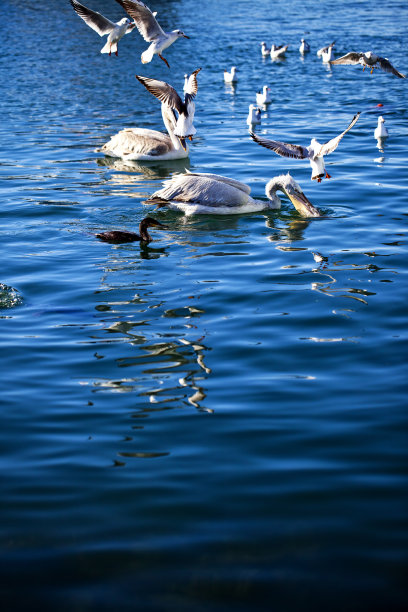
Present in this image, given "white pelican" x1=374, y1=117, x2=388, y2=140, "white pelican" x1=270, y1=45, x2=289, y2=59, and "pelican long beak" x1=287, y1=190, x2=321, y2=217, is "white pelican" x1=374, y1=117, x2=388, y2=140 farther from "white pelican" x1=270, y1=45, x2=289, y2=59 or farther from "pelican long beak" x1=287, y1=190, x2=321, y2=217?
"white pelican" x1=270, y1=45, x2=289, y2=59

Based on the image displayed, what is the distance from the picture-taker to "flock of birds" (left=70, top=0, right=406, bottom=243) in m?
11.4

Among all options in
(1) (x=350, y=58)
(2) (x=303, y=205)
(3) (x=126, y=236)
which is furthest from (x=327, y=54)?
(3) (x=126, y=236)

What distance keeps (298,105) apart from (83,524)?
15963mm

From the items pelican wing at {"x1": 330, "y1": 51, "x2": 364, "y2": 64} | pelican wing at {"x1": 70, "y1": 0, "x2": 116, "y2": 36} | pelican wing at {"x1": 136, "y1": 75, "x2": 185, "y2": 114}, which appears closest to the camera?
pelican wing at {"x1": 136, "y1": 75, "x2": 185, "y2": 114}

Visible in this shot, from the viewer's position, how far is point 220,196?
11461 millimetres

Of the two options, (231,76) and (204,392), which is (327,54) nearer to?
(231,76)

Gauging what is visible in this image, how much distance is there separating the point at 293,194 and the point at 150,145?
4235mm

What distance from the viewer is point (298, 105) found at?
19.4m

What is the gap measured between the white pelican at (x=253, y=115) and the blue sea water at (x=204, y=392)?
1905 mm

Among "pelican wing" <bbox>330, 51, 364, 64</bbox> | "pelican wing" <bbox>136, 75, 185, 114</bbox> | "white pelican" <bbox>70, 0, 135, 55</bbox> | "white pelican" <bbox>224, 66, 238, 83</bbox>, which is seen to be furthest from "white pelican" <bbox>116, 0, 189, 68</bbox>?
"white pelican" <bbox>224, 66, 238, 83</bbox>

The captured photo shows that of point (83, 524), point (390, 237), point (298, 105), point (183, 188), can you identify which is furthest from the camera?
point (298, 105)

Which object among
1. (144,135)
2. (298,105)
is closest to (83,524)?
(144,135)

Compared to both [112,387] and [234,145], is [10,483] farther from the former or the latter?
[234,145]

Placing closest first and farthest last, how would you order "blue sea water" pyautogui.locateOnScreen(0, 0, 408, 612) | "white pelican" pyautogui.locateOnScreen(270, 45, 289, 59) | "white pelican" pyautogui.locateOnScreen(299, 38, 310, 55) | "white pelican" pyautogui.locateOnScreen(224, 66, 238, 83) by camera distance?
"blue sea water" pyautogui.locateOnScreen(0, 0, 408, 612)
"white pelican" pyautogui.locateOnScreen(224, 66, 238, 83)
"white pelican" pyautogui.locateOnScreen(270, 45, 289, 59)
"white pelican" pyautogui.locateOnScreen(299, 38, 310, 55)
